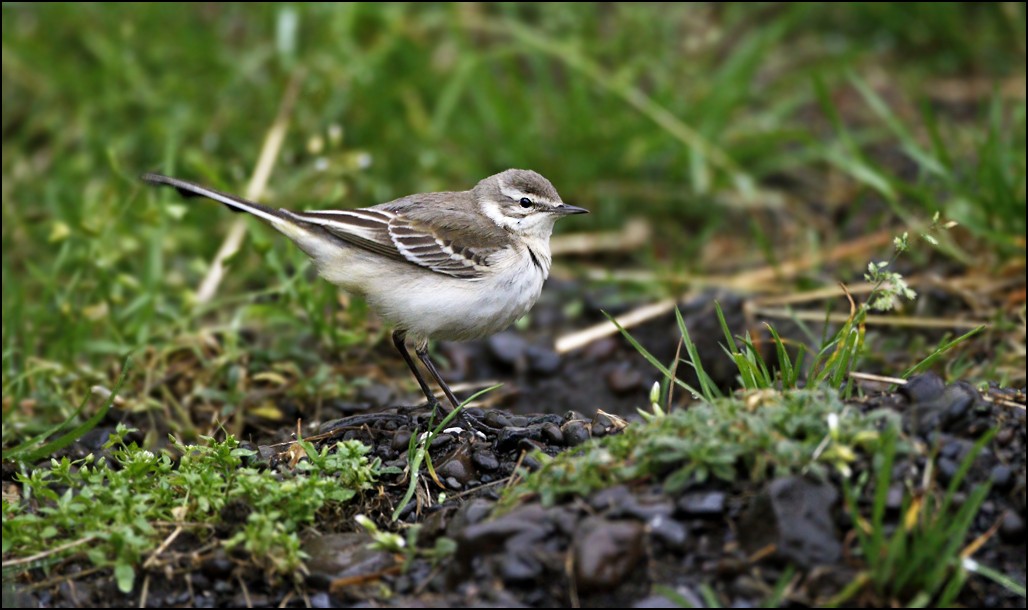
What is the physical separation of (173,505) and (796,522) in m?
2.31

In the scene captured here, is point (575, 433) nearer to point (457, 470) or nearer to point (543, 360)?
point (457, 470)

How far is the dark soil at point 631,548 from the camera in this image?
152 inches

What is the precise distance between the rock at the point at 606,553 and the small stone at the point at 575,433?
3.27 feet

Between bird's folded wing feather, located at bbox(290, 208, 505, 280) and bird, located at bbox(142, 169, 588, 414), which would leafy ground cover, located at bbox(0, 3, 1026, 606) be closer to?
bird, located at bbox(142, 169, 588, 414)

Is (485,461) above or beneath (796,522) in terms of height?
beneath

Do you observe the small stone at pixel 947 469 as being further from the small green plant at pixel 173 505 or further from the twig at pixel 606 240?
the twig at pixel 606 240

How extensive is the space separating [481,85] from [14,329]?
15.2 feet

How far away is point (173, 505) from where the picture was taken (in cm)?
442

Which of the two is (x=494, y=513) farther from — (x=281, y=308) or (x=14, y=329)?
(x=14, y=329)

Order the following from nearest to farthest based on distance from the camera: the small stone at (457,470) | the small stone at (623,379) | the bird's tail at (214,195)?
the small stone at (457,470), the bird's tail at (214,195), the small stone at (623,379)

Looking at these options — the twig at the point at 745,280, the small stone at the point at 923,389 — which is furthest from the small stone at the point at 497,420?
the twig at the point at 745,280

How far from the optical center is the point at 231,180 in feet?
30.1

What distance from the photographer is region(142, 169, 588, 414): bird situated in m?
6.11

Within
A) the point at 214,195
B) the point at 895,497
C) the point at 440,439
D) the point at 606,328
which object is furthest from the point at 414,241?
the point at 895,497
